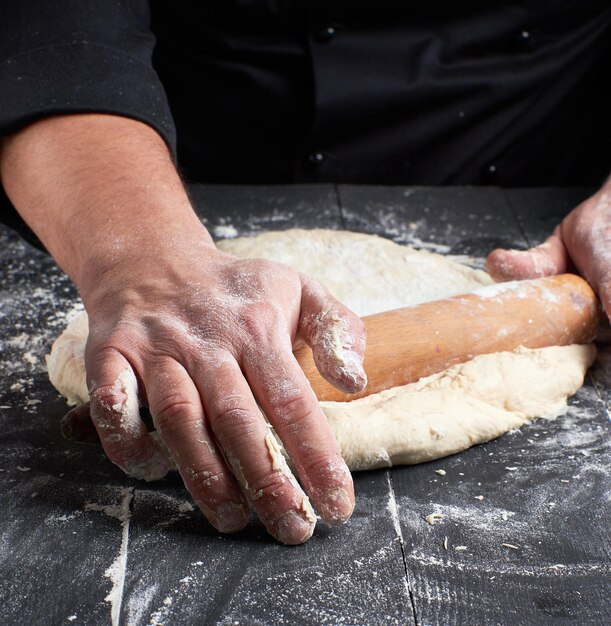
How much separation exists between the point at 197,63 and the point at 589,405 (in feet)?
4.94

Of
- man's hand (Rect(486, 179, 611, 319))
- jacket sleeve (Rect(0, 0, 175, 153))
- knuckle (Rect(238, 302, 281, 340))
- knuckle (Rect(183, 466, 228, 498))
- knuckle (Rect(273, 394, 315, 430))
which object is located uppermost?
jacket sleeve (Rect(0, 0, 175, 153))

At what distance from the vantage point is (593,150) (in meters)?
2.64

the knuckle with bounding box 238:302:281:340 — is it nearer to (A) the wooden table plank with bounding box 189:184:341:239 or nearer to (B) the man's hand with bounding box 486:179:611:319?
(B) the man's hand with bounding box 486:179:611:319

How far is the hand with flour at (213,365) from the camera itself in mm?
1198

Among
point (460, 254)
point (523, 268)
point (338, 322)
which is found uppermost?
point (338, 322)

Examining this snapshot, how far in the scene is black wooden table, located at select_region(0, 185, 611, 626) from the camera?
112 cm

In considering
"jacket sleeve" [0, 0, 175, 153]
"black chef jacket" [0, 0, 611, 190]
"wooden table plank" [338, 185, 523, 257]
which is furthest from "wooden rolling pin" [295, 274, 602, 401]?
"black chef jacket" [0, 0, 611, 190]

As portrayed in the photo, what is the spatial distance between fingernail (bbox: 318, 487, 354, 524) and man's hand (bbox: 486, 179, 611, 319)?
83 cm

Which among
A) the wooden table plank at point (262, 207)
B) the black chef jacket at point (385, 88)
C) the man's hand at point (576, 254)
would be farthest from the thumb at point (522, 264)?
the black chef jacket at point (385, 88)

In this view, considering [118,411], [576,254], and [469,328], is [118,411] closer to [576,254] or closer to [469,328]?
[469,328]

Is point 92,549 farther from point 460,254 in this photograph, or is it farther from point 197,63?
A: point 197,63

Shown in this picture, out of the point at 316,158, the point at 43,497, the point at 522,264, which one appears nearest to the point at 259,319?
the point at 43,497

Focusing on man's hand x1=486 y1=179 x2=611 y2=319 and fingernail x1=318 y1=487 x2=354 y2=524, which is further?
man's hand x1=486 y1=179 x2=611 y2=319

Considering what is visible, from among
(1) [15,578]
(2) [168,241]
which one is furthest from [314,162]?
(1) [15,578]
